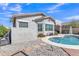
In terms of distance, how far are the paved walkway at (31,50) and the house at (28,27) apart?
0.16 m

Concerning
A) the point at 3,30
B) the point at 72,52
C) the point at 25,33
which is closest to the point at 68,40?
the point at 72,52

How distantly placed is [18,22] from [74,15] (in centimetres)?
138

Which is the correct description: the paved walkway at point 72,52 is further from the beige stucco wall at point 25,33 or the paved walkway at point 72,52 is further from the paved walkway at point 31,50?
the beige stucco wall at point 25,33

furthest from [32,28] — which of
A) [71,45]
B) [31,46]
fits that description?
[71,45]

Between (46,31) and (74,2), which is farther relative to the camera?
(46,31)

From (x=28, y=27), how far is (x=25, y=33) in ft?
0.55

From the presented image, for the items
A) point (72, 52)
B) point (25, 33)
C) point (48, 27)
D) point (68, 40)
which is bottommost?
point (72, 52)

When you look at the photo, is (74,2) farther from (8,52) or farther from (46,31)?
(8,52)

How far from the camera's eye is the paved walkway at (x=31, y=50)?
4.15 m

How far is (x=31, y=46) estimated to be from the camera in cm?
424

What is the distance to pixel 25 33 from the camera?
431 cm

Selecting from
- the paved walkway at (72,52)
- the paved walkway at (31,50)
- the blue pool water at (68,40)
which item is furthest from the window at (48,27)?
the paved walkway at (72,52)

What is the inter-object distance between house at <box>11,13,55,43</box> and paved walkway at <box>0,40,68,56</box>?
0.16 metres

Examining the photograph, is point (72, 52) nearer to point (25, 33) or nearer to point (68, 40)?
point (68, 40)
